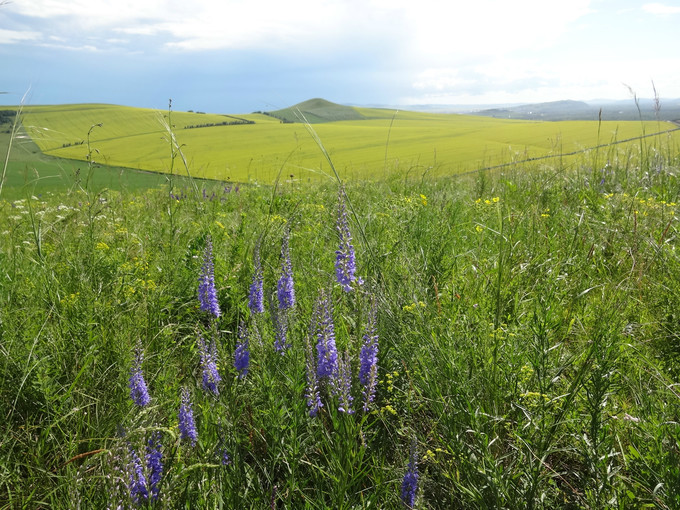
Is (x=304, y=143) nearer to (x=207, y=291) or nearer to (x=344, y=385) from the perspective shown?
(x=207, y=291)

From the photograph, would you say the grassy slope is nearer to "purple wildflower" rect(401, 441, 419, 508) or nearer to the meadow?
the meadow

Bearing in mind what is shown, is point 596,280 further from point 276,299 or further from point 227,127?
point 227,127

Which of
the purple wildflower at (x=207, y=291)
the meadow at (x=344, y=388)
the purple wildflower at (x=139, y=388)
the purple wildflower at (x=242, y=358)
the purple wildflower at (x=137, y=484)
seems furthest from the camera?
the purple wildflower at (x=207, y=291)

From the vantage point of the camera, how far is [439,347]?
1.90 m

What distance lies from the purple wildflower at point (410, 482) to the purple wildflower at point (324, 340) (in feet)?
1.46

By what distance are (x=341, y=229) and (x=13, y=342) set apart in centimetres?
173

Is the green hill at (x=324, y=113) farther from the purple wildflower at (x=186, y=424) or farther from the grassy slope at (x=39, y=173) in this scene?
the purple wildflower at (x=186, y=424)

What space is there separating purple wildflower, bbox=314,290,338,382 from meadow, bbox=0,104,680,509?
0.01 m

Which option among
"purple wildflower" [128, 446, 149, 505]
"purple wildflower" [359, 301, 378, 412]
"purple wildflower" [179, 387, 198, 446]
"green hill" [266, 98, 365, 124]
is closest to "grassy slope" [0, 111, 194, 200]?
"purple wildflower" [179, 387, 198, 446]

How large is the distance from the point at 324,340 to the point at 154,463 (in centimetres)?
78

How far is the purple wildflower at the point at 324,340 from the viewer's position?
5.96 ft

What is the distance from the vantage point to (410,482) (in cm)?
163

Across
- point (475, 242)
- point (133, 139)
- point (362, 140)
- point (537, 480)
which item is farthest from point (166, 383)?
point (133, 139)

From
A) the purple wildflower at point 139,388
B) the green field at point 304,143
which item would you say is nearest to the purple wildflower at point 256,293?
the purple wildflower at point 139,388
